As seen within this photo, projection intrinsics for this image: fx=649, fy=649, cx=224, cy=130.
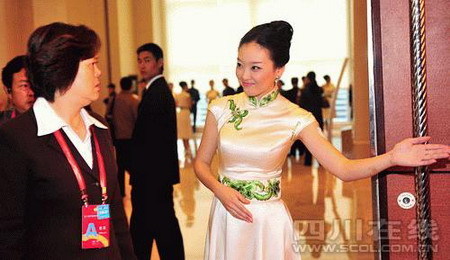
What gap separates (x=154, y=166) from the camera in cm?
407

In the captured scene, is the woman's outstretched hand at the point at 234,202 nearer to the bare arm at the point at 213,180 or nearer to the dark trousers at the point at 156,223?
the bare arm at the point at 213,180

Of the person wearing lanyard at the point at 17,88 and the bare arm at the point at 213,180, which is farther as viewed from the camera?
the person wearing lanyard at the point at 17,88

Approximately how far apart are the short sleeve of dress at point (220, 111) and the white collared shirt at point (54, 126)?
64 cm

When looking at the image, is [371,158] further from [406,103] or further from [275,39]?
[275,39]

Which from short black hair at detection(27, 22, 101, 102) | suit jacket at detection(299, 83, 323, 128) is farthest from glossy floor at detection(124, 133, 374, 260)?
short black hair at detection(27, 22, 101, 102)

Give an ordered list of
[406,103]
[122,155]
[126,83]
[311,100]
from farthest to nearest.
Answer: [311,100], [122,155], [126,83], [406,103]

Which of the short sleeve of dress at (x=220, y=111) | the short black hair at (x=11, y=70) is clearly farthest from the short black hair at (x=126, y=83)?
the short sleeve of dress at (x=220, y=111)

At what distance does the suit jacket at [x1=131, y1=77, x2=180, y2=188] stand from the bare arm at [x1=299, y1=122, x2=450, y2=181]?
5.96 ft

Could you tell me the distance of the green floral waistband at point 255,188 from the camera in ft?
7.82

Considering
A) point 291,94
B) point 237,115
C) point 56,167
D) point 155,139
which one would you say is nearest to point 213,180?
point 237,115

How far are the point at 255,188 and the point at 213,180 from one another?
157 millimetres

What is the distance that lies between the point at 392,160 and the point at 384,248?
1.65ft

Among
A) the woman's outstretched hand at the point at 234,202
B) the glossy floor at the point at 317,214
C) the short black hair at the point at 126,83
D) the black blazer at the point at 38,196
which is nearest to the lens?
the black blazer at the point at 38,196

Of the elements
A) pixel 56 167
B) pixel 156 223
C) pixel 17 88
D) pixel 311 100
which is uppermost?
pixel 17 88
